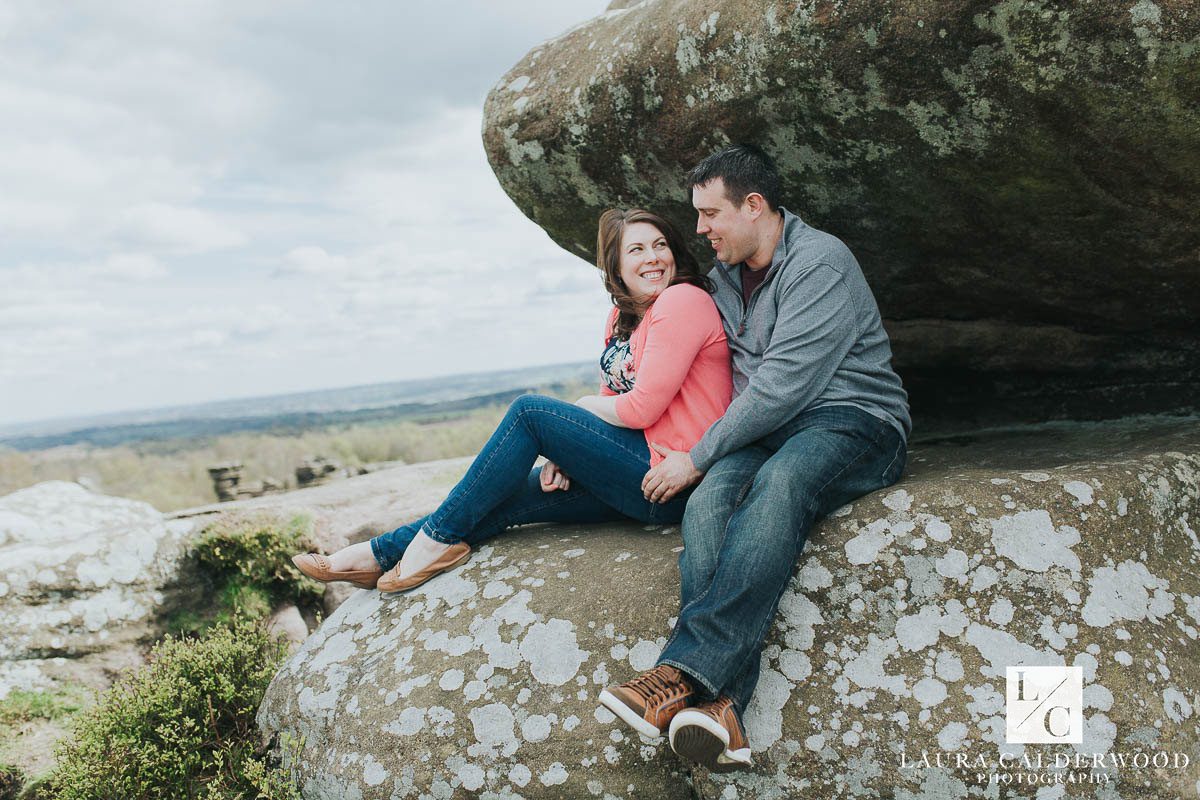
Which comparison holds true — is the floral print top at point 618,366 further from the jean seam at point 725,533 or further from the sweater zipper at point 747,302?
the jean seam at point 725,533

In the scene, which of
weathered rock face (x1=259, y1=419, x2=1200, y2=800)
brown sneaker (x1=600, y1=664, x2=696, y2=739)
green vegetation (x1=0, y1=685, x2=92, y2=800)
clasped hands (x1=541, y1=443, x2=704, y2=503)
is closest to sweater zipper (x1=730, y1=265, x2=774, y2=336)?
clasped hands (x1=541, y1=443, x2=704, y2=503)

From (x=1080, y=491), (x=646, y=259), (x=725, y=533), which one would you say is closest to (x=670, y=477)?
(x=725, y=533)

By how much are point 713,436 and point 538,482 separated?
1.34m

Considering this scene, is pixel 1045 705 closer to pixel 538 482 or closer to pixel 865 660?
pixel 865 660

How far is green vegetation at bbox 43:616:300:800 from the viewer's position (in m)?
4.66

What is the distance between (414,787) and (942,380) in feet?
16.9

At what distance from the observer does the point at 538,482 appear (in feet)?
17.0

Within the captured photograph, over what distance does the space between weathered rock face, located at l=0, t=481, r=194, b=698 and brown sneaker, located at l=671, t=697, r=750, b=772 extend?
217 inches

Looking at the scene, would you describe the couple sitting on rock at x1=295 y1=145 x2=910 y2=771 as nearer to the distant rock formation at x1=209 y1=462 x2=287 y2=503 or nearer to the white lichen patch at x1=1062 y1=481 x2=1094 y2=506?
the white lichen patch at x1=1062 y1=481 x2=1094 y2=506

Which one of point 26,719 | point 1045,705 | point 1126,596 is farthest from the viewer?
point 26,719

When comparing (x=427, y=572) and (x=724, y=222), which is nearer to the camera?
(x=724, y=222)

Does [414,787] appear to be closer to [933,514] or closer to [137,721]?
[137,721]

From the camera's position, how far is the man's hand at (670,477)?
4453 millimetres

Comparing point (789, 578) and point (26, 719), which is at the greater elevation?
point (789, 578)
